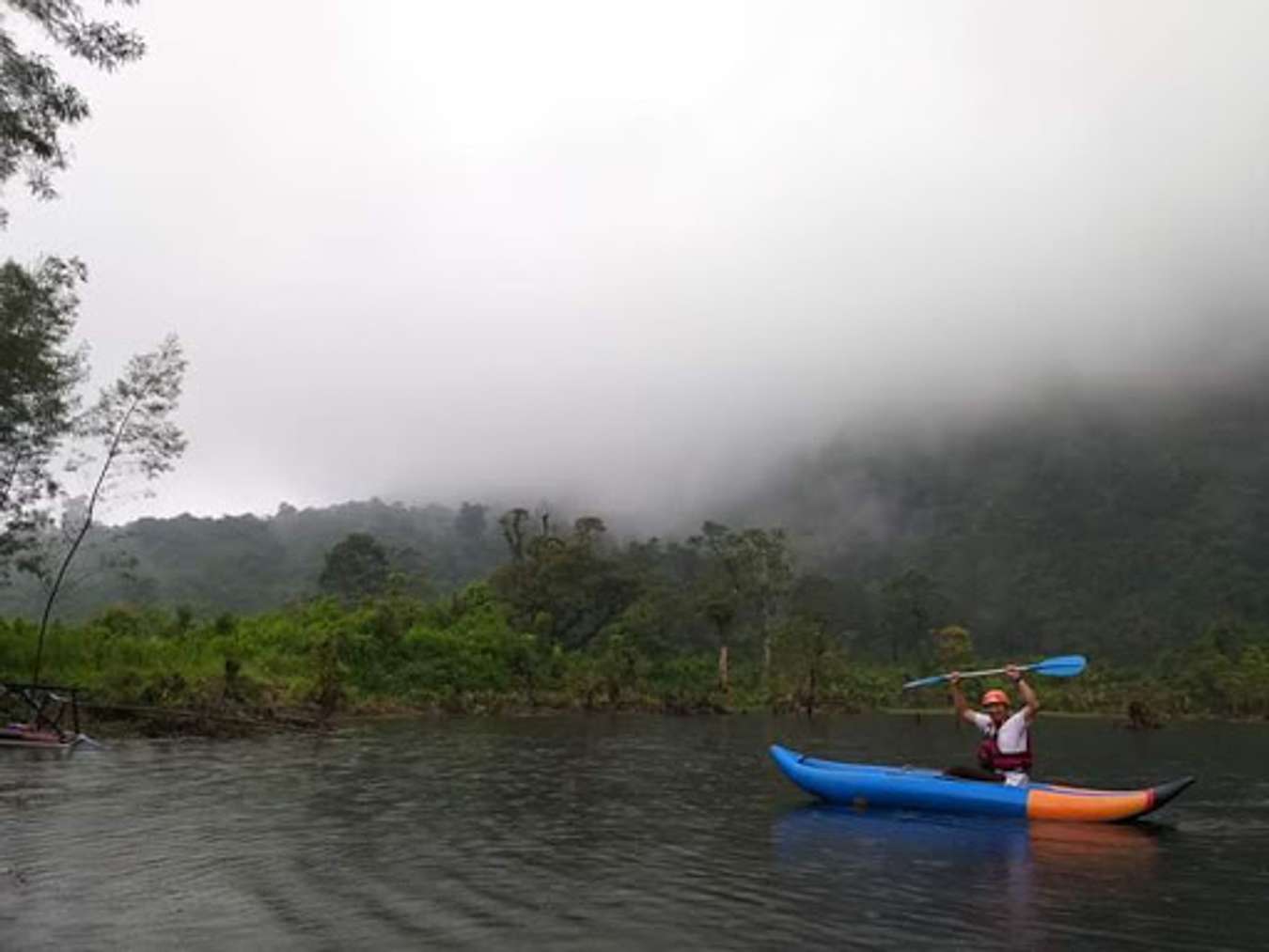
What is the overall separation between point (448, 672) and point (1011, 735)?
136ft

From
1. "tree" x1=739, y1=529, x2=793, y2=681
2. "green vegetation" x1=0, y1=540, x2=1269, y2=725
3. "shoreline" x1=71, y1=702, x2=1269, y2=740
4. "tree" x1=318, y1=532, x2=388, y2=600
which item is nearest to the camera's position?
"shoreline" x1=71, y1=702, x2=1269, y2=740

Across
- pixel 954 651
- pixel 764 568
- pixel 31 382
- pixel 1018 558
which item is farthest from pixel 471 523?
pixel 31 382

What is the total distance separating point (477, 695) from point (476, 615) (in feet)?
30.9

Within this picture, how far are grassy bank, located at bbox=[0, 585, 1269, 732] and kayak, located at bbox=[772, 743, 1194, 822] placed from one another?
19.2m

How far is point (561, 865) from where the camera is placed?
1296 cm

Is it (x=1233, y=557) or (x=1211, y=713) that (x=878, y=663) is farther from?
(x=1233, y=557)

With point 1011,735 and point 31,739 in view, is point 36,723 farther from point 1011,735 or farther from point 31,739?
point 1011,735

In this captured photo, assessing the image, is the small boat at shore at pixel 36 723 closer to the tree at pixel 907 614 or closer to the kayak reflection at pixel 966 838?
the kayak reflection at pixel 966 838

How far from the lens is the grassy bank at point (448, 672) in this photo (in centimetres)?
3516

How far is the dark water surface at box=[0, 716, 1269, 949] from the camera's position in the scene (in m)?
9.70

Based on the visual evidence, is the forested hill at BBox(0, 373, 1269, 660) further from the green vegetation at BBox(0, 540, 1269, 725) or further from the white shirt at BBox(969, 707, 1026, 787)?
the white shirt at BBox(969, 707, 1026, 787)

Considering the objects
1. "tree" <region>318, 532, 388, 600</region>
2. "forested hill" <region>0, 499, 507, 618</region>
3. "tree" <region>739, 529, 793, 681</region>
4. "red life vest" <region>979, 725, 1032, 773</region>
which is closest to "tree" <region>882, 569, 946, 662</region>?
"tree" <region>739, 529, 793, 681</region>

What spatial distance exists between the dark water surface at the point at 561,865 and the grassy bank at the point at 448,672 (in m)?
12.3

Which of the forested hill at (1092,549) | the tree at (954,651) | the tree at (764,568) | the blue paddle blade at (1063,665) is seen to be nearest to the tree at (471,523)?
the forested hill at (1092,549)
